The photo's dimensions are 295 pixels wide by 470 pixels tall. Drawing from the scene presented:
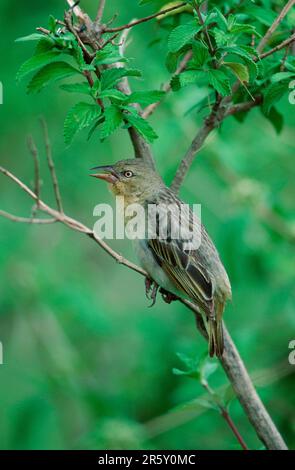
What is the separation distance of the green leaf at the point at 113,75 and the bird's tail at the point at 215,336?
1.23m

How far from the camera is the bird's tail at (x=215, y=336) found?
348cm

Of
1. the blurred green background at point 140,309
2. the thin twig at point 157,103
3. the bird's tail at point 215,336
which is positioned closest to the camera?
the bird's tail at point 215,336

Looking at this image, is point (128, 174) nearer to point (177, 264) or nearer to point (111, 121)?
point (177, 264)

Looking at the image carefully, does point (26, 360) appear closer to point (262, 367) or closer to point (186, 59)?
point (262, 367)

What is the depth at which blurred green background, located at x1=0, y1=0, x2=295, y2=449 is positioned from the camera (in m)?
5.07

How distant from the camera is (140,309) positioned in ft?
25.7

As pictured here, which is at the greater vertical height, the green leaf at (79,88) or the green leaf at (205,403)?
the green leaf at (79,88)

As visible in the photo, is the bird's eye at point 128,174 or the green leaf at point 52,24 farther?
the bird's eye at point 128,174

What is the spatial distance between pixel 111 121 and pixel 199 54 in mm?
439

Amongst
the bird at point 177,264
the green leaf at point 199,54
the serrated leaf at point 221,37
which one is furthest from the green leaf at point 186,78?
the bird at point 177,264

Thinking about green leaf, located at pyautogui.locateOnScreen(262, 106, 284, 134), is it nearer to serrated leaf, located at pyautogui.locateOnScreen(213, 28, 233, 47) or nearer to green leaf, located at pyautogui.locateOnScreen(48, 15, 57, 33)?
serrated leaf, located at pyautogui.locateOnScreen(213, 28, 233, 47)

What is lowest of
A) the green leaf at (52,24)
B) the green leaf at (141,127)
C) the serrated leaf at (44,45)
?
the green leaf at (141,127)

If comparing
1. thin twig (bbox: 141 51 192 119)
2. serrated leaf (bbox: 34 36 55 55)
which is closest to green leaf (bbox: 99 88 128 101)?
serrated leaf (bbox: 34 36 55 55)

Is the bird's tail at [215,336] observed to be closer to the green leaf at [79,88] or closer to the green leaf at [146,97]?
the green leaf at [146,97]
